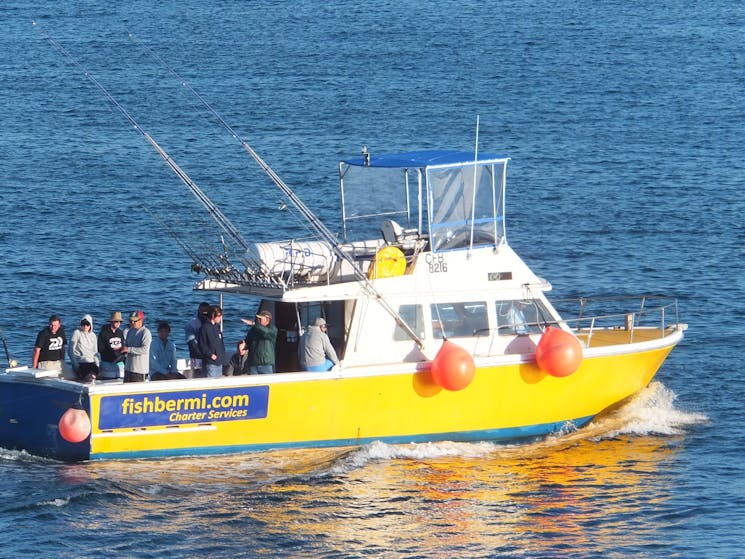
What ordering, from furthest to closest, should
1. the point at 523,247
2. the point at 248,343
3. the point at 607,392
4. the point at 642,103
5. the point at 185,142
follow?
1. the point at 642,103
2. the point at 185,142
3. the point at 523,247
4. the point at 607,392
5. the point at 248,343

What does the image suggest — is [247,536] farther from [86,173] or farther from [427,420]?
[86,173]

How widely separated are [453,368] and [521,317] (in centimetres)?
206

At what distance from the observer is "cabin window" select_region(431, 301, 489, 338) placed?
2377 centimetres

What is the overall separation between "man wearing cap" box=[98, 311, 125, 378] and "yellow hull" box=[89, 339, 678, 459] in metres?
1.63

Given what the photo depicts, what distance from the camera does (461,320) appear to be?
23906 millimetres

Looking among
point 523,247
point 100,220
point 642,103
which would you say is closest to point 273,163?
point 100,220

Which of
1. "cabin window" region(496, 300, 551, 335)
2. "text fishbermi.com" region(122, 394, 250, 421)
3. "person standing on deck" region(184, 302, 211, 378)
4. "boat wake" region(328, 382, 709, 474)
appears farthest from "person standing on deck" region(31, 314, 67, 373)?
"cabin window" region(496, 300, 551, 335)

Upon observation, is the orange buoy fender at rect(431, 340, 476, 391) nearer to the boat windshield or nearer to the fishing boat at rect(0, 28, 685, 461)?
the fishing boat at rect(0, 28, 685, 461)

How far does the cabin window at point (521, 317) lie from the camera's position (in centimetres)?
2408

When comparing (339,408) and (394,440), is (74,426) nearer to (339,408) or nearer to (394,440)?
(339,408)

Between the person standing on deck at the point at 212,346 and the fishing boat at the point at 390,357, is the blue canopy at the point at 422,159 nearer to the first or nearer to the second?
the fishing boat at the point at 390,357

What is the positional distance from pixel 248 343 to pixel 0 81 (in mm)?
39676

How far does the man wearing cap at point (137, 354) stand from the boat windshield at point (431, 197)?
387 cm

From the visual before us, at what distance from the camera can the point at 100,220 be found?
41.2 metres
